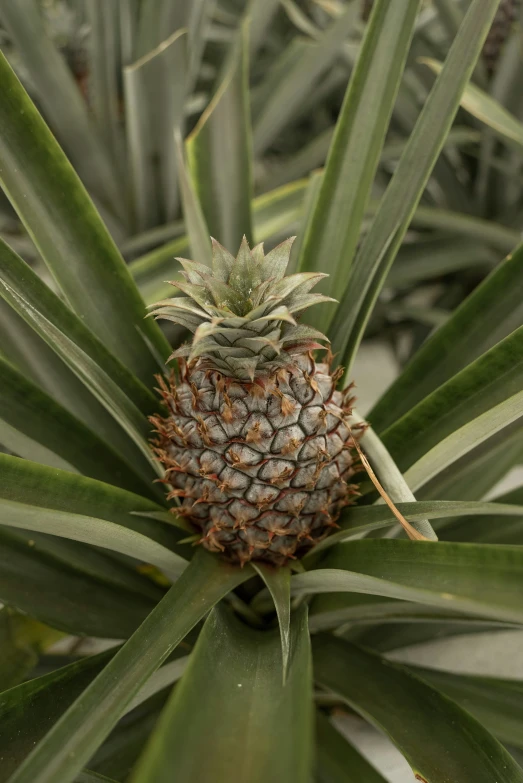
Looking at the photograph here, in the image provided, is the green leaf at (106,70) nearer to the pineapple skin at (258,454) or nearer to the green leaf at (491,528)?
the pineapple skin at (258,454)

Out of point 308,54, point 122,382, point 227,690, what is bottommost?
point 227,690

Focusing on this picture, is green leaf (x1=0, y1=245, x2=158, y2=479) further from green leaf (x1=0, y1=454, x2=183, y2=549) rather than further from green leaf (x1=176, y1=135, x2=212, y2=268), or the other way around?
green leaf (x1=176, y1=135, x2=212, y2=268)

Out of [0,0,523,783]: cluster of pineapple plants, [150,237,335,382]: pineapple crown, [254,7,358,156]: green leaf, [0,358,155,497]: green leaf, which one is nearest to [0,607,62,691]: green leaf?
[0,0,523,783]: cluster of pineapple plants

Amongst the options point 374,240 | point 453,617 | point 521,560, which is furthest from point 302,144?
point 521,560

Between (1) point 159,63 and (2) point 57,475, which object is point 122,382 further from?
(1) point 159,63

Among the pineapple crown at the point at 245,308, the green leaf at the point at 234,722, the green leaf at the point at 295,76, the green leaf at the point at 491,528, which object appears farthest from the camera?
the green leaf at the point at 295,76

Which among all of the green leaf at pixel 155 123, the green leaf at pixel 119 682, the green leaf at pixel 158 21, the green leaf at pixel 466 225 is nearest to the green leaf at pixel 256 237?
the green leaf at pixel 155 123
